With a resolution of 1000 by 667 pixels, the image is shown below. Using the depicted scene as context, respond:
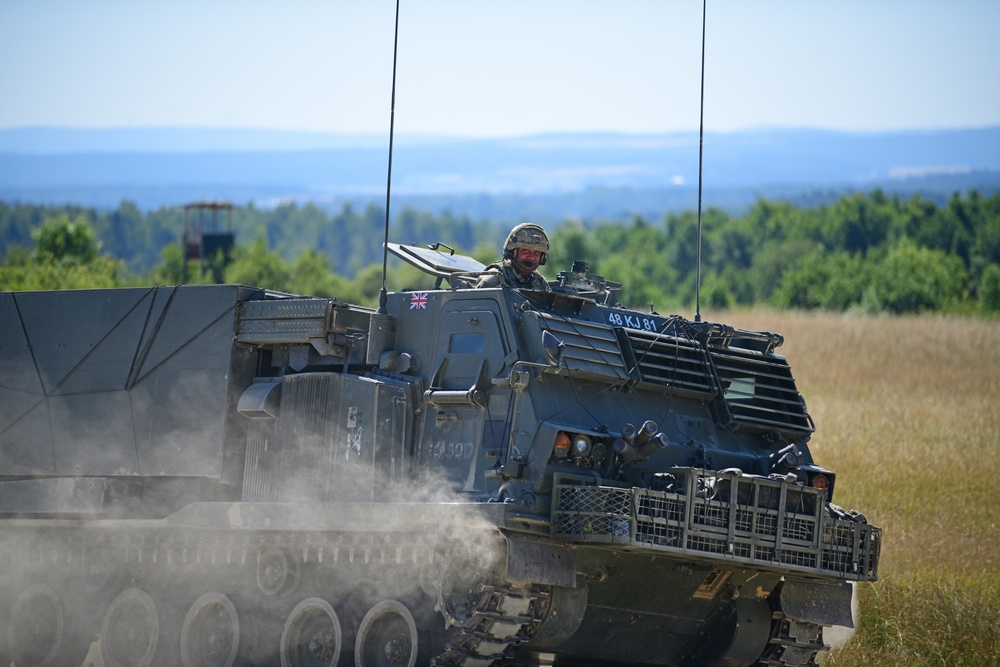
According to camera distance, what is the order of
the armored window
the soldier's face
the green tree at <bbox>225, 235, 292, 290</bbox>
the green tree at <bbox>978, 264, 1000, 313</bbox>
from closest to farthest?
the armored window → the soldier's face → the green tree at <bbox>225, 235, 292, 290</bbox> → the green tree at <bbox>978, 264, 1000, 313</bbox>

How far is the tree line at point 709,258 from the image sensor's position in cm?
6738

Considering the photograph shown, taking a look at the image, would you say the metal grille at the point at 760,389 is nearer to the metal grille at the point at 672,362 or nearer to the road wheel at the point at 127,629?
the metal grille at the point at 672,362

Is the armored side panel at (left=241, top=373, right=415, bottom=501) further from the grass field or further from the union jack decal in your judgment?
the grass field

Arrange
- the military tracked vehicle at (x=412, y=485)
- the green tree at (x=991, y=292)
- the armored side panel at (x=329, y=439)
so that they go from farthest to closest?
1. the green tree at (x=991, y=292)
2. the armored side panel at (x=329, y=439)
3. the military tracked vehicle at (x=412, y=485)

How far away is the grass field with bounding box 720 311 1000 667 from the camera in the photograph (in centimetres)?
1744

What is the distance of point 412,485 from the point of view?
13.7 metres

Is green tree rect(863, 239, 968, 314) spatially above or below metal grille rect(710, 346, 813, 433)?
above

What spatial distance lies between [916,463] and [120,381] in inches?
538

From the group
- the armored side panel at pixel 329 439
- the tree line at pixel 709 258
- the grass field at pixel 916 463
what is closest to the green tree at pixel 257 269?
the tree line at pixel 709 258

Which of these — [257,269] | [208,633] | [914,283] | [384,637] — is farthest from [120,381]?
[914,283]

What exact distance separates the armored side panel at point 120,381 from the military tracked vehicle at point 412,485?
0.03m

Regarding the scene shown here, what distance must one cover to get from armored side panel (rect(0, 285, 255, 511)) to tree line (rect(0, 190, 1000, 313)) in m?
4.37

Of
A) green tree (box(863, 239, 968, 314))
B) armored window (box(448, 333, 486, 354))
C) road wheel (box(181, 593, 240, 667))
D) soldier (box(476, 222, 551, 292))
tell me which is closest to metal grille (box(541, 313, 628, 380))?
armored window (box(448, 333, 486, 354))

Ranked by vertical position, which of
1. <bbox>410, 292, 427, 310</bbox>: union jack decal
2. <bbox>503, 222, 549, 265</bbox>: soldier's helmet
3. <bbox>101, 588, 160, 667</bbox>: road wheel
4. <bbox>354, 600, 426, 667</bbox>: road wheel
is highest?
<bbox>503, 222, 549, 265</bbox>: soldier's helmet
